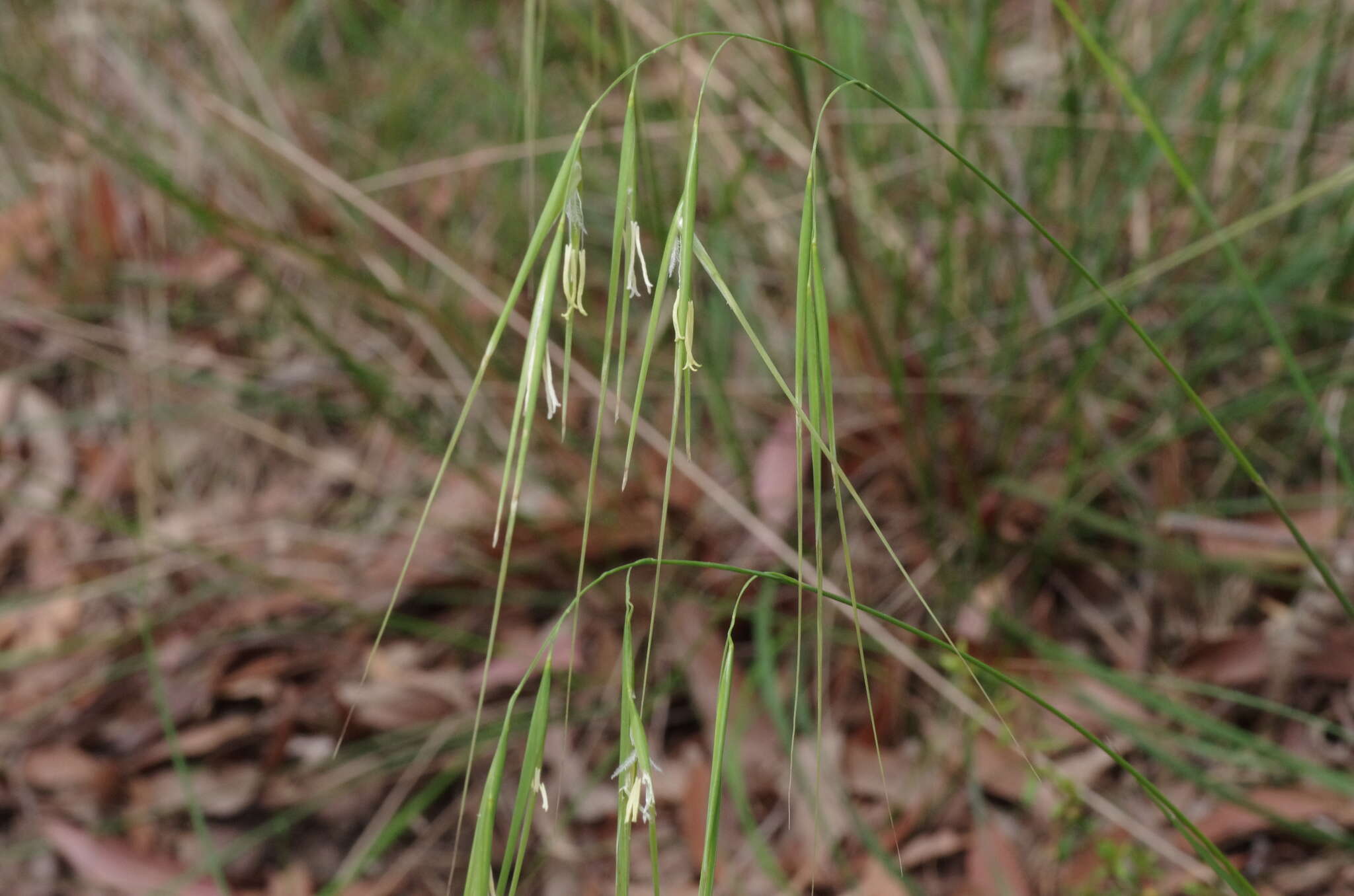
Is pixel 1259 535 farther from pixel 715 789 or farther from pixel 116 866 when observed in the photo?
pixel 116 866

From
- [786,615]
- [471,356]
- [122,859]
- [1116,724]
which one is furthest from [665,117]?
[122,859]

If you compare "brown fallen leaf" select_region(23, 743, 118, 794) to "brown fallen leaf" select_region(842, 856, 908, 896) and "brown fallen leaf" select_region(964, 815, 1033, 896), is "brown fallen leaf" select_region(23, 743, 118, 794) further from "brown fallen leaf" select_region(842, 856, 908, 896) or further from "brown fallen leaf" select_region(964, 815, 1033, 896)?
"brown fallen leaf" select_region(964, 815, 1033, 896)

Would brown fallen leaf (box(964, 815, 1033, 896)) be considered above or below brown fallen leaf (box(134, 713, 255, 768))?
above

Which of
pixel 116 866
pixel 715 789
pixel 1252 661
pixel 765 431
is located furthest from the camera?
pixel 765 431

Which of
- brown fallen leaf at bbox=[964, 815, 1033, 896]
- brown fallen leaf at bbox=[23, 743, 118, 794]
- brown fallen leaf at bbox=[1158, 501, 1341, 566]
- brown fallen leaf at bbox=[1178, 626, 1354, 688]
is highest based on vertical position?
brown fallen leaf at bbox=[1158, 501, 1341, 566]

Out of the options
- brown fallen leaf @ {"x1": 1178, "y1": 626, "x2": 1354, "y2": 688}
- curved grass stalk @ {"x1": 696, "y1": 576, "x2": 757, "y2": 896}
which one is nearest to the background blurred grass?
brown fallen leaf @ {"x1": 1178, "y1": 626, "x2": 1354, "y2": 688}

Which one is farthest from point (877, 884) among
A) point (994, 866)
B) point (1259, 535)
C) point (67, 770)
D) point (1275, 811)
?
point (67, 770)
